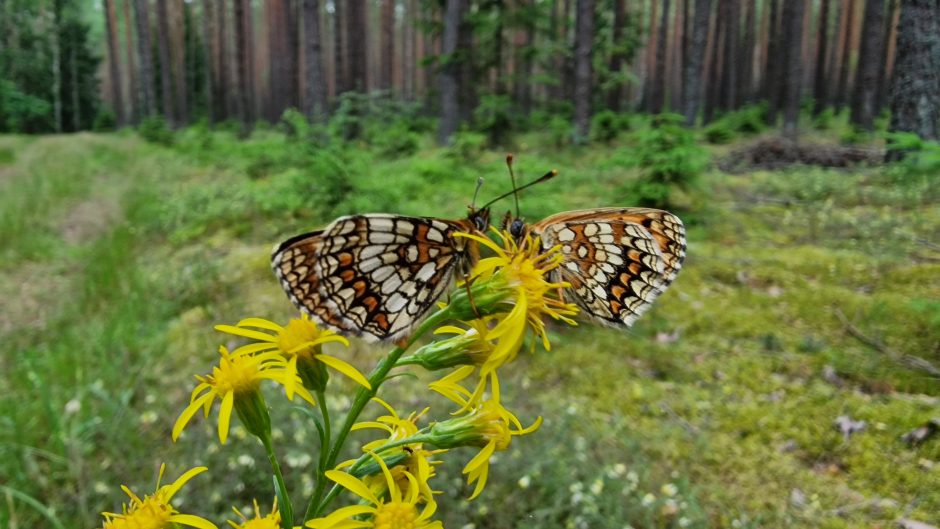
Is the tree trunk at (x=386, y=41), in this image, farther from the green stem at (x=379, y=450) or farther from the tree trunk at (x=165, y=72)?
the green stem at (x=379, y=450)

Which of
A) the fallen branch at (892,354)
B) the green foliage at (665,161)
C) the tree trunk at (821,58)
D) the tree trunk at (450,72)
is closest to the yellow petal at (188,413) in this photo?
the fallen branch at (892,354)

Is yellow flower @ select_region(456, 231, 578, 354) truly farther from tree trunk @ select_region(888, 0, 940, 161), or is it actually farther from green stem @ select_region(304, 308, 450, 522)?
tree trunk @ select_region(888, 0, 940, 161)

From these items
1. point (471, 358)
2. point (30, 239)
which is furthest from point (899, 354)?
point (30, 239)

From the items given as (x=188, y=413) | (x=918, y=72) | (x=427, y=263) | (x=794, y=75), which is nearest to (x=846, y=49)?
(x=794, y=75)

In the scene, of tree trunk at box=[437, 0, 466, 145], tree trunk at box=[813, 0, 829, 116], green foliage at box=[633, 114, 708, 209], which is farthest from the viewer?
tree trunk at box=[813, 0, 829, 116]

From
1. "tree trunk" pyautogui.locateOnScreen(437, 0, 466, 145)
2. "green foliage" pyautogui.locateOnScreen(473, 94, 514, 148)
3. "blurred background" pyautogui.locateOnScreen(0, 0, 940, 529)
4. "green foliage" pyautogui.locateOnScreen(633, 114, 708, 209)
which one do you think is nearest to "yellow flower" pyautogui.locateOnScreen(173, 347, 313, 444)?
"blurred background" pyautogui.locateOnScreen(0, 0, 940, 529)

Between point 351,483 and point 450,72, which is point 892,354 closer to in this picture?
point 351,483
